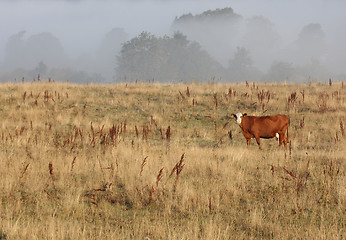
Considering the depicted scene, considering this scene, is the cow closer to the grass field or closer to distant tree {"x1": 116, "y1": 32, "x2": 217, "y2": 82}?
the grass field

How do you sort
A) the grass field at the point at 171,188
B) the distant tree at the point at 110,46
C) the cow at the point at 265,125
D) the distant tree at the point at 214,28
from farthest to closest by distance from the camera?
the distant tree at the point at 110,46
the distant tree at the point at 214,28
the cow at the point at 265,125
the grass field at the point at 171,188

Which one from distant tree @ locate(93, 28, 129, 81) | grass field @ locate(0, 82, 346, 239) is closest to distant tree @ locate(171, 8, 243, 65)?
distant tree @ locate(93, 28, 129, 81)

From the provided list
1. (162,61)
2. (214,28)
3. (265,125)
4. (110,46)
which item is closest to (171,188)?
(265,125)

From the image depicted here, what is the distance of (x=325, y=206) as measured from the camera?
6004 mm

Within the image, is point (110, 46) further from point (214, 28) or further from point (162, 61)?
point (162, 61)

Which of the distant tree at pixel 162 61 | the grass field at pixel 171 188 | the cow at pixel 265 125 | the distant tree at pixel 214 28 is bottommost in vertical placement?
the grass field at pixel 171 188

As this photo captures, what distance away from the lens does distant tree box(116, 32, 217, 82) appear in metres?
68.8

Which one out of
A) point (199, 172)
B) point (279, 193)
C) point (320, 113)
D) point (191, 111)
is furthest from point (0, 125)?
point (320, 113)

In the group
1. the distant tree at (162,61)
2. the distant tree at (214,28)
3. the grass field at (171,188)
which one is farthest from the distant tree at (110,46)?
the grass field at (171,188)

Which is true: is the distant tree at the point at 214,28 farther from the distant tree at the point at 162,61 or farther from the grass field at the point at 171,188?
the grass field at the point at 171,188

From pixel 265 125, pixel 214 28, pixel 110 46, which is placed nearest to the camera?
pixel 265 125

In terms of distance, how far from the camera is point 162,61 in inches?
2798

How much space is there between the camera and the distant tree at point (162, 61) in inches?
2709

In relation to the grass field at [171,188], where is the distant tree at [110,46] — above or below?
above
